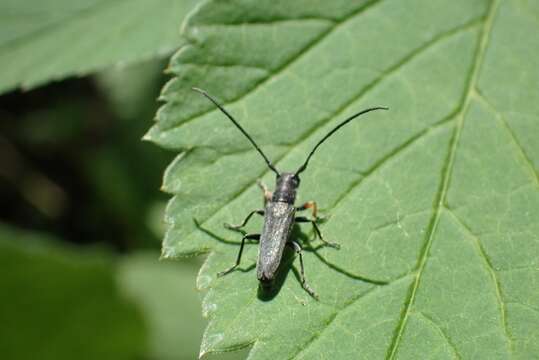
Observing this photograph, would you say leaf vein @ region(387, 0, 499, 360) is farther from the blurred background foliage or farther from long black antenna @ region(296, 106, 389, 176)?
the blurred background foliage

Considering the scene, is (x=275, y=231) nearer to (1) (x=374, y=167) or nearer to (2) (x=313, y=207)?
(2) (x=313, y=207)

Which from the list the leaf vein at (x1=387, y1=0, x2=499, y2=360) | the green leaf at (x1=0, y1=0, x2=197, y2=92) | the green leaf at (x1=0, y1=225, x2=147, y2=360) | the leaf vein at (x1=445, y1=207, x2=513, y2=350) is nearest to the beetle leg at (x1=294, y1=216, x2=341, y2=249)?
the leaf vein at (x1=387, y1=0, x2=499, y2=360)

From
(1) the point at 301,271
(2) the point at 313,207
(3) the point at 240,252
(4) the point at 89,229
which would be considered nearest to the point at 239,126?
(2) the point at 313,207

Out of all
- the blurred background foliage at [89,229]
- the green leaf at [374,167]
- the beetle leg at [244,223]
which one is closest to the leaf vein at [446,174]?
the green leaf at [374,167]

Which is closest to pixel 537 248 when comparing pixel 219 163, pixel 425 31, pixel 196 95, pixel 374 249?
pixel 374 249

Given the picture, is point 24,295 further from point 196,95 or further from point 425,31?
point 425,31

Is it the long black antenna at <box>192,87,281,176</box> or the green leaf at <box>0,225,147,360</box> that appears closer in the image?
the long black antenna at <box>192,87,281,176</box>
